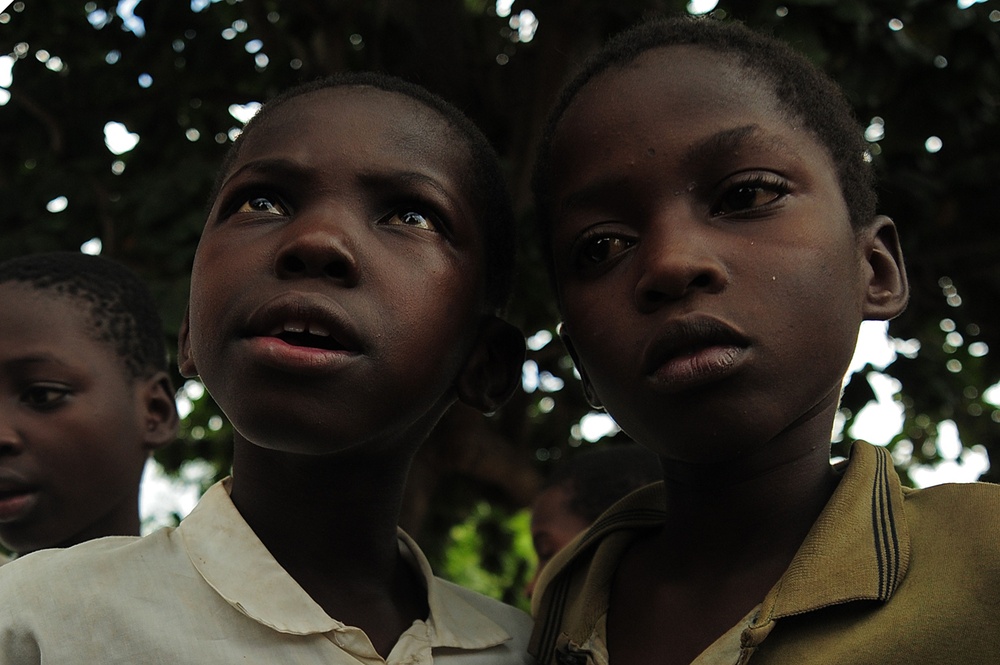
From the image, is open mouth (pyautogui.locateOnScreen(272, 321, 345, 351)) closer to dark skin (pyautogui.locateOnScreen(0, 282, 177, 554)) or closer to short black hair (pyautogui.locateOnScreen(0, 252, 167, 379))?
dark skin (pyautogui.locateOnScreen(0, 282, 177, 554))

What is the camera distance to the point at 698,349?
1736 millimetres

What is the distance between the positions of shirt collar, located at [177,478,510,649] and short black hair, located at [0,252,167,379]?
3.07 feet

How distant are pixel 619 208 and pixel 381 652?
0.92m

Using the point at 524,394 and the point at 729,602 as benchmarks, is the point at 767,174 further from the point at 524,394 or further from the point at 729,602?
the point at 524,394

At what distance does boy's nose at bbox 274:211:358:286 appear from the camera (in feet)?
5.89

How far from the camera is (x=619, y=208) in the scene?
6.30 feet

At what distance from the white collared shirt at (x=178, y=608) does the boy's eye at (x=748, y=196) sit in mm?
960

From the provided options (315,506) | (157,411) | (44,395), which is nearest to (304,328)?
(315,506)

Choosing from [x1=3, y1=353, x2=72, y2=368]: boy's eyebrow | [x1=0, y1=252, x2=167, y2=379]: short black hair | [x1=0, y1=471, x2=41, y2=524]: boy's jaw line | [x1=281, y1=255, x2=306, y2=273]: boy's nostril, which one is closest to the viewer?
[x1=281, y1=255, x2=306, y2=273]: boy's nostril

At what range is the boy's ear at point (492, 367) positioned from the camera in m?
2.21

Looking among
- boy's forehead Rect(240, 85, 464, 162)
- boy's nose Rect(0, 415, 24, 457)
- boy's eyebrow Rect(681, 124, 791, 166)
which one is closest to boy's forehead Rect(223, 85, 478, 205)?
boy's forehead Rect(240, 85, 464, 162)

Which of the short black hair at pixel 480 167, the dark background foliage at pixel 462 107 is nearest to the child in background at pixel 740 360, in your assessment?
the short black hair at pixel 480 167

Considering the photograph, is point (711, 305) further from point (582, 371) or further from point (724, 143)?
point (582, 371)

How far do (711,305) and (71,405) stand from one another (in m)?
1.70
